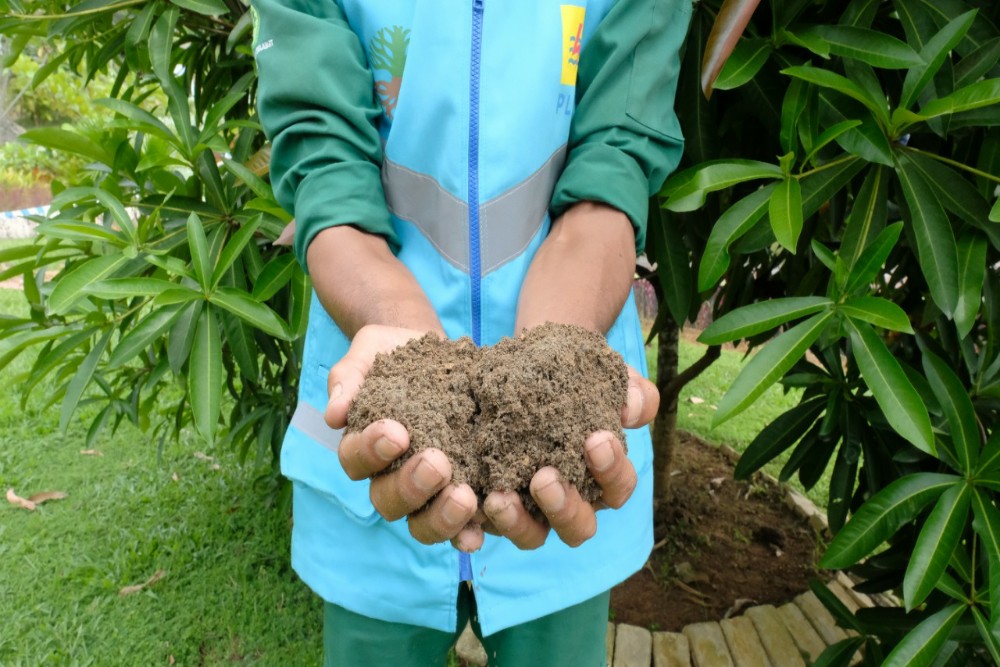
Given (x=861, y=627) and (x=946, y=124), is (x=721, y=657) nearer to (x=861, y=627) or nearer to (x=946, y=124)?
(x=861, y=627)

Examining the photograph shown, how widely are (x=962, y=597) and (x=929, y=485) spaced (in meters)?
0.21

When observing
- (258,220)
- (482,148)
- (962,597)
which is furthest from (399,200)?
(962,597)

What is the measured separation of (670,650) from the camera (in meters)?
2.22

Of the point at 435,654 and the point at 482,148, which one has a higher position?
the point at 482,148

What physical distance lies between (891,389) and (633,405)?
0.42m

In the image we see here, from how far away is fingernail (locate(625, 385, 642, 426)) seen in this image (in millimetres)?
1079

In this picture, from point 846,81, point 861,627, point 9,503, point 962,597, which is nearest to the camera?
point 846,81

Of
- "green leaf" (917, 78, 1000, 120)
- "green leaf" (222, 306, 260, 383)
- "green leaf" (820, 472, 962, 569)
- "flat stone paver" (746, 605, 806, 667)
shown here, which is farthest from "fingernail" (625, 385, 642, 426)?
"flat stone paver" (746, 605, 806, 667)

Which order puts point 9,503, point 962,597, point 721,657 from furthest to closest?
point 9,503 → point 721,657 → point 962,597

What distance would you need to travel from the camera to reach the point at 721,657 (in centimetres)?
218

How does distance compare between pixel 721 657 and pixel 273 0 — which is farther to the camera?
pixel 721 657

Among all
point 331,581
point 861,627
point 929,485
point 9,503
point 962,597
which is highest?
point 929,485

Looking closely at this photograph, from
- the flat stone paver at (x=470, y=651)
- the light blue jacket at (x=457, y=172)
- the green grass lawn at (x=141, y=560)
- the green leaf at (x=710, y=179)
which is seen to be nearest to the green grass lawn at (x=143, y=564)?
the green grass lawn at (x=141, y=560)

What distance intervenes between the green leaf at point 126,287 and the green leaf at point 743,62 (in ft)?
3.55
